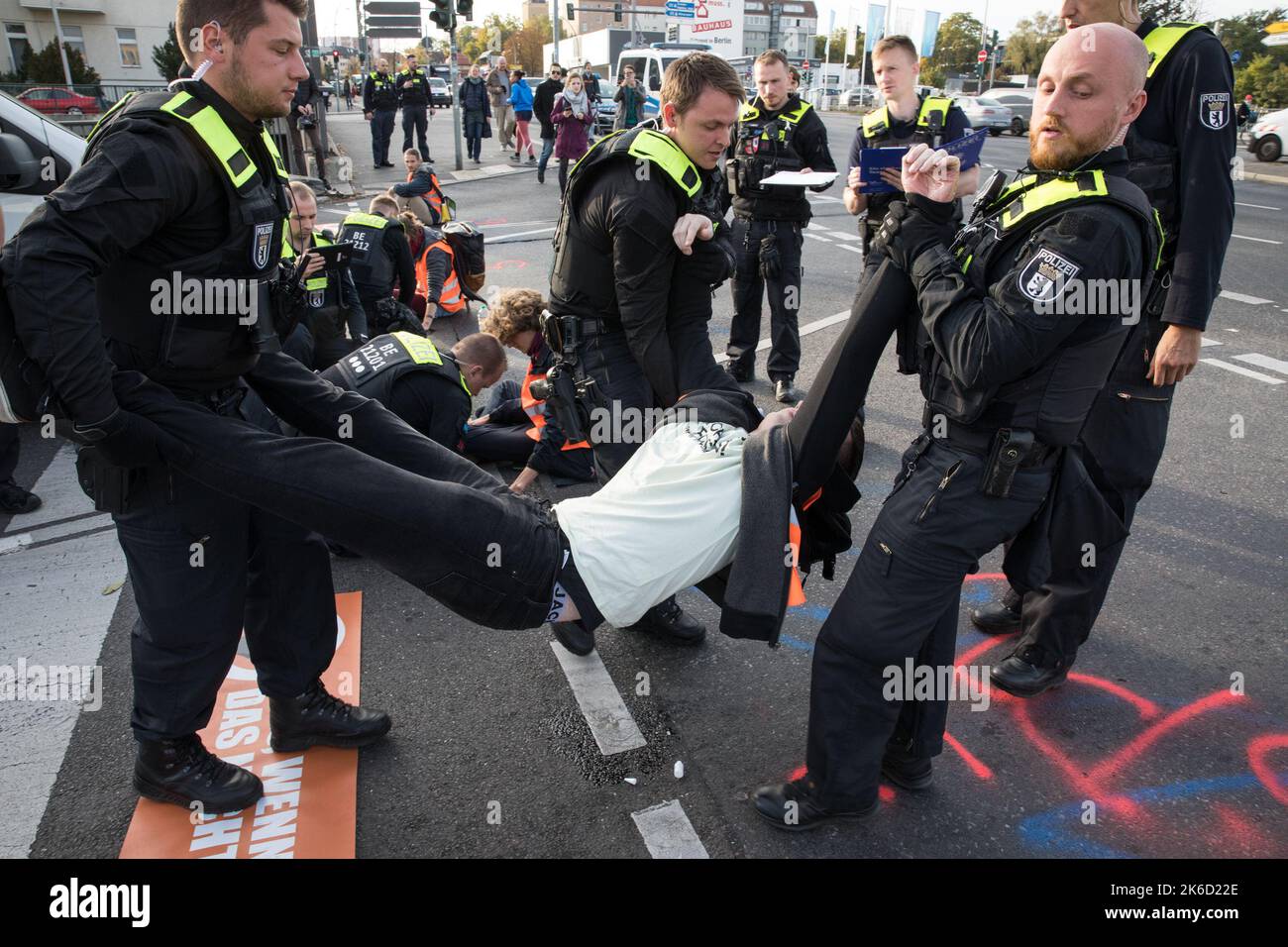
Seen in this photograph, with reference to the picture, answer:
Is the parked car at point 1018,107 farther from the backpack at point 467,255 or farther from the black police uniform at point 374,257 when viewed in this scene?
the black police uniform at point 374,257

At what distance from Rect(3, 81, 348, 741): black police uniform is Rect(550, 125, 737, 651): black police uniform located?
3.54 ft

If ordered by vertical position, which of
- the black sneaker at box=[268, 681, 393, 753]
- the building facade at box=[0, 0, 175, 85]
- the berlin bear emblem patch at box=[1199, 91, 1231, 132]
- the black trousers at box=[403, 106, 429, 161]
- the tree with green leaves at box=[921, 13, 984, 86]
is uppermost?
the tree with green leaves at box=[921, 13, 984, 86]

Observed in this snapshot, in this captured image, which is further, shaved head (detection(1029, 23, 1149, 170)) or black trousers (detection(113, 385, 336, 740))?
black trousers (detection(113, 385, 336, 740))

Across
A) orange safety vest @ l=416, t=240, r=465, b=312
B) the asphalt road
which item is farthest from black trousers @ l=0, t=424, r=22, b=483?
orange safety vest @ l=416, t=240, r=465, b=312

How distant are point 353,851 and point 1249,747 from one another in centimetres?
287

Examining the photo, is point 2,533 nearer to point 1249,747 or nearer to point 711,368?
point 711,368

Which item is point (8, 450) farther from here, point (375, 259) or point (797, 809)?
point (797, 809)

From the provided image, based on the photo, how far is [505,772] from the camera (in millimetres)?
2777

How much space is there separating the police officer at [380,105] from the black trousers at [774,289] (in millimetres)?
13813

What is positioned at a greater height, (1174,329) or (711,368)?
(1174,329)

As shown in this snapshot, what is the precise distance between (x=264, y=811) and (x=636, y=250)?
2.18m

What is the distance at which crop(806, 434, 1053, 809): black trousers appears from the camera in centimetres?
226

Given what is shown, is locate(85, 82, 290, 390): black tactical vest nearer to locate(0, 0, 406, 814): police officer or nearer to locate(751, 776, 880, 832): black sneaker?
locate(0, 0, 406, 814): police officer
